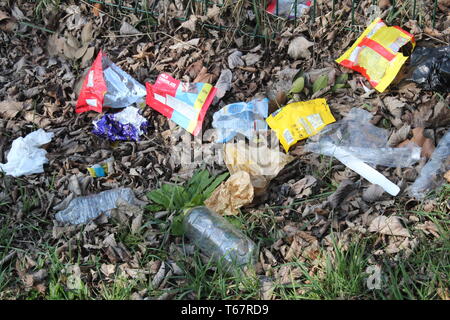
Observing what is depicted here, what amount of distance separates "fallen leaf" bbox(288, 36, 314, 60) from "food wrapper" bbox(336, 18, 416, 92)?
0.23 metres

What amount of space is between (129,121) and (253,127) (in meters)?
0.82

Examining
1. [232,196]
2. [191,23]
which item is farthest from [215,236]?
[191,23]

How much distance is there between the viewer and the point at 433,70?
13.5 ft

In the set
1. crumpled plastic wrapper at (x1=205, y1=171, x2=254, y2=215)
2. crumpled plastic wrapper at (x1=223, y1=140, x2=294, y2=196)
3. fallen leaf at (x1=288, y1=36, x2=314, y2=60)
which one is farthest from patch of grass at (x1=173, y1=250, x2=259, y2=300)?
fallen leaf at (x1=288, y1=36, x2=314, y2=60)

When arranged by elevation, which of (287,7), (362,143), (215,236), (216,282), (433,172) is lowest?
(215,236)

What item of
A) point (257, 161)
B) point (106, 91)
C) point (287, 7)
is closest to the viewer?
point (257, 161)

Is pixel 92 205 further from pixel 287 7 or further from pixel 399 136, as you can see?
pixel 287 7

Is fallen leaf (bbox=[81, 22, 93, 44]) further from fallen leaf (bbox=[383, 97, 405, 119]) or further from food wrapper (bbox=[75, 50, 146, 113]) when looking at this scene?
fallen leaf (bbox=[383, 97, 405, 119])

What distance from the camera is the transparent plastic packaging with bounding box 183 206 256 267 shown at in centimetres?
346

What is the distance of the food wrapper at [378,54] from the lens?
4.21 meters

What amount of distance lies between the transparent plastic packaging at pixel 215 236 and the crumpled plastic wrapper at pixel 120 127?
2.91ft

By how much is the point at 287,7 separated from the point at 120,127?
1514 millimetres

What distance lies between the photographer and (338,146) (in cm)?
403

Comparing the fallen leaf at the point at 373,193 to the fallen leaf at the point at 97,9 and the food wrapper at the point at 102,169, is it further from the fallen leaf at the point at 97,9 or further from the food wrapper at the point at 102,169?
the fallen leaf at the point at 97,9
